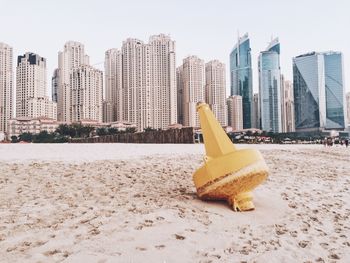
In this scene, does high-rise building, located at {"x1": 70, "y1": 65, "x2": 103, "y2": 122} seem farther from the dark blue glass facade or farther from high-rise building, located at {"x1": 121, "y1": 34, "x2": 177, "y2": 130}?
the dark blue glass facade

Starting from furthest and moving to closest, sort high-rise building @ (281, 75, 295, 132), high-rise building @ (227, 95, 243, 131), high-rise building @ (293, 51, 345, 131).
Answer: high-rise building @ (281, 75, 295, 132)
high-rise building @ (293, 51, 345, 131)
high-rise building @ (227, 95, 243, 131)

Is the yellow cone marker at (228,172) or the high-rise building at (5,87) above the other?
the high-rise building at (5,87)

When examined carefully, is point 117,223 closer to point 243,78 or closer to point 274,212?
point 274,212

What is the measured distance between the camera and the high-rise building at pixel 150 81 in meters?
99.1

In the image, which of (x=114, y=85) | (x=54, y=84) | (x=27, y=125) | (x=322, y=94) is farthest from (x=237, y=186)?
(x=322, y=94)

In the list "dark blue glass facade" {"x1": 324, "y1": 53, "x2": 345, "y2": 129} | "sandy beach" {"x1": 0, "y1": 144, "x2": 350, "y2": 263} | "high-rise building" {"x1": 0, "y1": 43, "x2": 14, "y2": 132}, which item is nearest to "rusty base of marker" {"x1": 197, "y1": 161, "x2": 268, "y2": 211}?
"sandy beach" {"x1": 0, "y1": 144, "x2": 350, "y2": 263}

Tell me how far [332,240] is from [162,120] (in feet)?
328

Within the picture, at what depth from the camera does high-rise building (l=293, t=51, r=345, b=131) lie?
6038 inches

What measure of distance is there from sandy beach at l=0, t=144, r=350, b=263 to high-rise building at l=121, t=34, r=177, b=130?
94895mm

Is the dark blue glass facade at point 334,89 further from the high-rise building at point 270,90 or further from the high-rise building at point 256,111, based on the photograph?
the high-rise building at point 256,111

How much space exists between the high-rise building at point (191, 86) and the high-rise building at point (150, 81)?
4470 millimetres

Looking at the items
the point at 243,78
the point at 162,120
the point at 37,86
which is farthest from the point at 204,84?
the point at 243,78

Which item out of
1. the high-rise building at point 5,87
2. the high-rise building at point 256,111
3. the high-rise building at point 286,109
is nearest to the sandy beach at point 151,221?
the high-rise building at point 5,87

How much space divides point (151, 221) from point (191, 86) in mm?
102478
